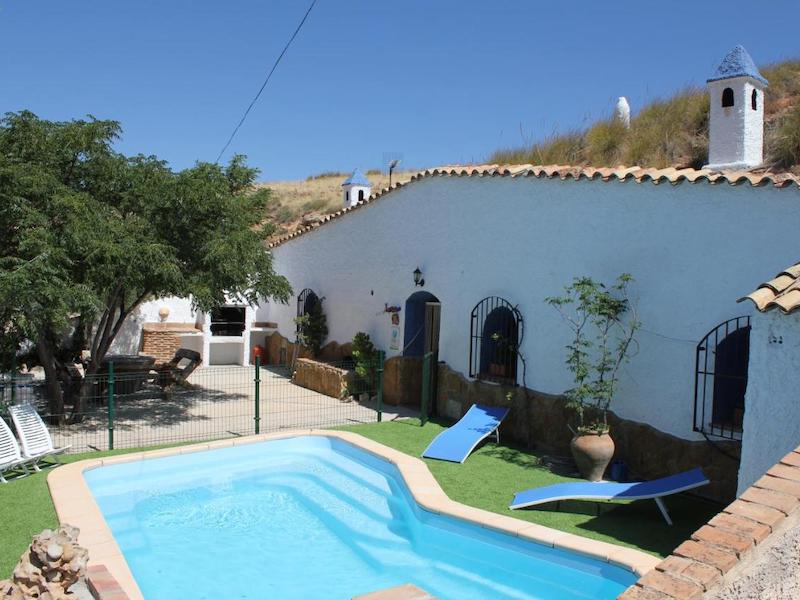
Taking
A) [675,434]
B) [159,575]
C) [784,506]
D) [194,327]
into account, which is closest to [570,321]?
[675,434]

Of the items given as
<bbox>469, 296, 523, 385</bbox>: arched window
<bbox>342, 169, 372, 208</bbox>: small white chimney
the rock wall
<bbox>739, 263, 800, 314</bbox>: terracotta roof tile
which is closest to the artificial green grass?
<bbox>469, 296, 523, 385</bbox>: arched window

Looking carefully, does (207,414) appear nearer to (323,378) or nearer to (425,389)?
(323,378)

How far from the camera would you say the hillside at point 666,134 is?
59.3 ft

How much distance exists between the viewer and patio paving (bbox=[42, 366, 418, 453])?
11.9 meters

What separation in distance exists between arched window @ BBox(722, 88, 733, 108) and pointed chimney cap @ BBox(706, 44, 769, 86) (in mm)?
247

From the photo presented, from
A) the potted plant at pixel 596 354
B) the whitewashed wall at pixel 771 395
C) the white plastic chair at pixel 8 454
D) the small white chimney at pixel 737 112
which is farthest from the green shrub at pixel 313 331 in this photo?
the whitewashed wall at pixel 771 395

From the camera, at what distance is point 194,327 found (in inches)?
834

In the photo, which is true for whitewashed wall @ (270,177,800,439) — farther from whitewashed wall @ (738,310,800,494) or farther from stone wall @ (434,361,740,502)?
whitewashed wall @ (738,310,800,494)

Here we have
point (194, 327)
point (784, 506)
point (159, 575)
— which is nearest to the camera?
point (784, 506)

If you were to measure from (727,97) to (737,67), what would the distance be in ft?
1.68

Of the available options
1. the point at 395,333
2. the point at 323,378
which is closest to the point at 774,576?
the point at 395,333

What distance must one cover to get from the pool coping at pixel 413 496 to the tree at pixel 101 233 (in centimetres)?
232

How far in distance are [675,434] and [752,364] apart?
3.02 metres

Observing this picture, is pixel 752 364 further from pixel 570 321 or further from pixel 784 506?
pixel 570 321
